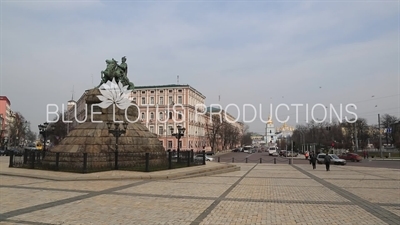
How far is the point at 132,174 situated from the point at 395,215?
13193mm

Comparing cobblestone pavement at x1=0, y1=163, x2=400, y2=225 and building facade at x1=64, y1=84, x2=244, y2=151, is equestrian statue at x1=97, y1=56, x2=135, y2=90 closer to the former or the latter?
cobblestone pavement at x1=0, y1=163, x2=400, y2=225

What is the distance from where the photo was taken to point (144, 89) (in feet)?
312

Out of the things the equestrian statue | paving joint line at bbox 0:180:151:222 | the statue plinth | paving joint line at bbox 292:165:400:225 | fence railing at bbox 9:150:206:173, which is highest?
the equestrian statue

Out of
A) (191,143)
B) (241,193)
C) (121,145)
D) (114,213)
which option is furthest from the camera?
(191,143)

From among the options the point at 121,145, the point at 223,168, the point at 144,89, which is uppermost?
the point at 144,89

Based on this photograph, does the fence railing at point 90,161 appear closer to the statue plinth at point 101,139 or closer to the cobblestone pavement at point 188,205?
the statue plinth at point 101,139

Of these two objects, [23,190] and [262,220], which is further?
[23,190]

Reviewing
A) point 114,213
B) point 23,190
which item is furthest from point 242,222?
point 23,190

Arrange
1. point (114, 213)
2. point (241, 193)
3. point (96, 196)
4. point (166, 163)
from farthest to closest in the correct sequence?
1. point (166, 163)
2. point (241, 193)
3. point (96, 196)
4. point (114, 213)

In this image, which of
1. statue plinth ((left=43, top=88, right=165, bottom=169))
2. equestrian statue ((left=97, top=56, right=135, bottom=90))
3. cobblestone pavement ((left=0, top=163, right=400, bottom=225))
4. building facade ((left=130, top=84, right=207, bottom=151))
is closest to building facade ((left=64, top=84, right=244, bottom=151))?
building facade ((left=130, top=84, right=207, bottom=151))

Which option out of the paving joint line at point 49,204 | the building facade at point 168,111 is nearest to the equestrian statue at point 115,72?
the paving joint line at point 49,204

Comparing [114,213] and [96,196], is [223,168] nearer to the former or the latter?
[96,196]

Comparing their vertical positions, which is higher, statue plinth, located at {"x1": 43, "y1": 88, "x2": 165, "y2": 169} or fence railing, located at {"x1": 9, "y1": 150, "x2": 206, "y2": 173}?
statue plinth, located at {"x1": 43, "y1": 88, "x2": 165, "y2": 169}

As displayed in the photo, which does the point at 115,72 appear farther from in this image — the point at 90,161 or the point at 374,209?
the point at 374,209
